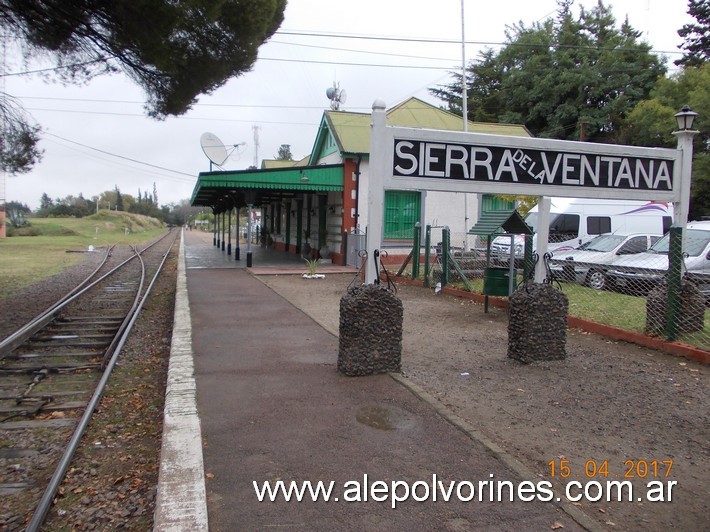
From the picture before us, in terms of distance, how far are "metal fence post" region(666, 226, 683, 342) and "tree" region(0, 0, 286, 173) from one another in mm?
8173

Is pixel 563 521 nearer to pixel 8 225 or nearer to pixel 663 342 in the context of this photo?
pixel 663 342

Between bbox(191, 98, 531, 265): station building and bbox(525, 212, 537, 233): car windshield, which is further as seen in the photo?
bbox(191, 98, 531, 265): station building

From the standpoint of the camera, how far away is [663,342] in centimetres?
725

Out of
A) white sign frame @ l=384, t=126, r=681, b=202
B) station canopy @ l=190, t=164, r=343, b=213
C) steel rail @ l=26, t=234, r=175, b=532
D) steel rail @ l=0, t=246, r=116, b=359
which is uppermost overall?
station canopy @ l=190, t=164, r=343, b=213

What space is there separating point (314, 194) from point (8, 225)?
3816cm

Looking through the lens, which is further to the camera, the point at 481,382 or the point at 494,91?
the point at 494,91

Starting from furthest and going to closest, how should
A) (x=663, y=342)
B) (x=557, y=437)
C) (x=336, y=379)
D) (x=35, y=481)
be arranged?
(x=663, y=342), (x=336, y=379), (x=557, y=437), (x=35, y=481)

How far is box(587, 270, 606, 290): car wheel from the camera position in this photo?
1264 centimetres

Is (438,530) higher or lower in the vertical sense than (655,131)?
lower

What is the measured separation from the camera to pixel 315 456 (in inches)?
159

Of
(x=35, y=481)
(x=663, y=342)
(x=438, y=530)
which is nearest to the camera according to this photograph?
(x=438, y=530)

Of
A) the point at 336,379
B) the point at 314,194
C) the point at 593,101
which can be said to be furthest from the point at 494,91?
the point at 336,379

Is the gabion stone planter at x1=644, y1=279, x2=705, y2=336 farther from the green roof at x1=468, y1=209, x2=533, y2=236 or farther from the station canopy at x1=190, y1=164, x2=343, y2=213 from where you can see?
the station canopy at x1=190, y1=164, x2=343, y2=213
